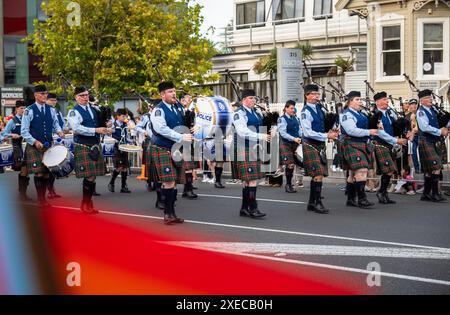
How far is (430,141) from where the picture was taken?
12828mm

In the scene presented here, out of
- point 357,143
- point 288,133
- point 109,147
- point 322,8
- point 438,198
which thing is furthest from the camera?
point 322,8

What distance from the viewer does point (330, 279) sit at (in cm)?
677

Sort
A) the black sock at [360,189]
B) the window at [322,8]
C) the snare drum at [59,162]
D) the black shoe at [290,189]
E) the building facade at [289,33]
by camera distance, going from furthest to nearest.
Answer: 1. the window at [322,8]
2. the building facade at [289,33]
3. the black shoe at [290,189]
4. the black sock at [360,189]
5. the snare drum at [59,162]

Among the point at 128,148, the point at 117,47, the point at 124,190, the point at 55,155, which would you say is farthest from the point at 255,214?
the point at 117,47

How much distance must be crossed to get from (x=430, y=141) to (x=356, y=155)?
178 centimetres

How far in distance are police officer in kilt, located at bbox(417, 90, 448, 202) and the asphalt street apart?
0.47 m

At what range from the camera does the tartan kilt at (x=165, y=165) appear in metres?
10.1

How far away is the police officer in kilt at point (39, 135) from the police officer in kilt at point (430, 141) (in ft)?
20.2

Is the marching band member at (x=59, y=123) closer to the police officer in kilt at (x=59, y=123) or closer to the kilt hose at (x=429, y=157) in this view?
the police officer in kilt at (x=59, y=123)

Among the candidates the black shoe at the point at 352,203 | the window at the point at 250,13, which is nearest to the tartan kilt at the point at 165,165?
the black shoe at the point at 352,203

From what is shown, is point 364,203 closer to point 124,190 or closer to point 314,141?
point 314,141

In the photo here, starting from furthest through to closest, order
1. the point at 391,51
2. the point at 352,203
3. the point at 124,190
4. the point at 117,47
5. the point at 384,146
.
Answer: the point at 117,47 < the point at 391,51 < the point at 124,190 < the point at 384,146 < the point at 352,203

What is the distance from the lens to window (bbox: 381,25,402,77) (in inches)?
904

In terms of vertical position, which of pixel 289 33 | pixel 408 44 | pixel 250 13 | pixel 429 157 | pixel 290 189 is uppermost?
pixel 250 13
